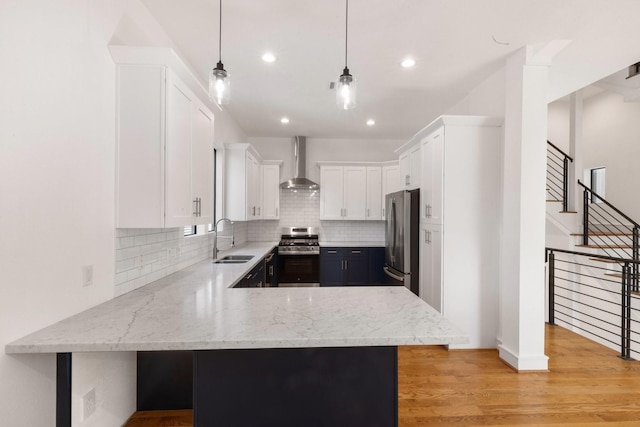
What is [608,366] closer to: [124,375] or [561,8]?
[561,8]

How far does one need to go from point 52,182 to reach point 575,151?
22.1ft

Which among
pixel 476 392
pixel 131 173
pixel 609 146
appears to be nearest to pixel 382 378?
pixel 476 392

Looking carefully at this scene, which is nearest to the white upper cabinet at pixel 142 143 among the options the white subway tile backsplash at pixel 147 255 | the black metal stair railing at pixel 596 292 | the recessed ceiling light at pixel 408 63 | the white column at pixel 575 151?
the white subway tile backsplash at pixel 147 255

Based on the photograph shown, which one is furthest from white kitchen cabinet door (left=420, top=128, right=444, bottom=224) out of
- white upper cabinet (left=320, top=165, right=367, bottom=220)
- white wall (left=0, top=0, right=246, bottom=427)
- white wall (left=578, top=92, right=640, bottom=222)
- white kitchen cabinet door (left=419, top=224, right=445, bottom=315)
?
white wall (left=578, top=92, right=640, bottom=222)

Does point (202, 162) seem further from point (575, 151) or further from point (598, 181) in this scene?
point (598, 181)

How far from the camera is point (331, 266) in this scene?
17.5 ft

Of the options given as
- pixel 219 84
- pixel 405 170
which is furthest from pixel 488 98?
pixel 219 84

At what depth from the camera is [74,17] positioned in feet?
5.17

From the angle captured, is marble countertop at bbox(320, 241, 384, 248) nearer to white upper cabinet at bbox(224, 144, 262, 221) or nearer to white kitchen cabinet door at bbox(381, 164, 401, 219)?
white kitchen cabinet door at bbox(381, 164, 401, 219)

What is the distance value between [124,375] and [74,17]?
6.82ft

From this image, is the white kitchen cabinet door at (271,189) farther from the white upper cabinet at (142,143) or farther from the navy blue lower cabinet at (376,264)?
the white upper cabinet at (142,143)

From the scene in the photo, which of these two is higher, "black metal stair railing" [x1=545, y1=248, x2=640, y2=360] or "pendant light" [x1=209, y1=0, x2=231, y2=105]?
"pendant light" [x1=209, y1=0, x2=231, y2=105]

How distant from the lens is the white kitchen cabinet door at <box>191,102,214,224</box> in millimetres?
2410

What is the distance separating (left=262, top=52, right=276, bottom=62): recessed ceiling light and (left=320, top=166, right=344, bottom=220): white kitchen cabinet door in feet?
9.37
